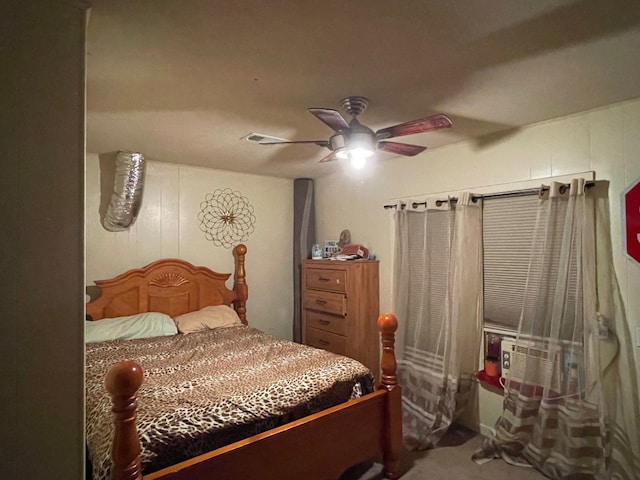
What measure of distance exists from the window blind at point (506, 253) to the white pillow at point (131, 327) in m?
2.75

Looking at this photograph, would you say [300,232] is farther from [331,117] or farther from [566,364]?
[566,364]

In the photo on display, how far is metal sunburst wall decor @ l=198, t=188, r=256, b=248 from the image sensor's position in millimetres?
3871

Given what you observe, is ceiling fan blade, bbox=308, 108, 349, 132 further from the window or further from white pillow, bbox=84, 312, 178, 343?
white pillow, bbox=84, 312, 178, 343

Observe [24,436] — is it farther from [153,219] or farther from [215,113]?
[153,219]

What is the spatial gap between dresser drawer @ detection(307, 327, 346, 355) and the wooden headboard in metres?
0.75

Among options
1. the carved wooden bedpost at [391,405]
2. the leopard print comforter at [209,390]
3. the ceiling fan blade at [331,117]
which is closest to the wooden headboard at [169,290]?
the leopard print comforter at [209,390]

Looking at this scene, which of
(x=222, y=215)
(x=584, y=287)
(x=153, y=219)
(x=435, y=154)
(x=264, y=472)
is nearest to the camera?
(x=264, y=472)

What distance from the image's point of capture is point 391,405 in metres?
2.24

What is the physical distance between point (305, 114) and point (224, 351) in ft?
5.92

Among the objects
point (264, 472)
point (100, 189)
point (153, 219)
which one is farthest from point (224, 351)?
point (100, 189)

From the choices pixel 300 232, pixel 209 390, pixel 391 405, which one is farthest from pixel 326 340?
pixel 209 390

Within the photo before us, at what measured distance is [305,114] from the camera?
2.29 meters

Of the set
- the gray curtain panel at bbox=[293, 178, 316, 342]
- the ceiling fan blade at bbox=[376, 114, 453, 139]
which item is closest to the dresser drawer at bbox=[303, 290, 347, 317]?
the gray curtain panel at bbox=[293, 178, 316, 342]

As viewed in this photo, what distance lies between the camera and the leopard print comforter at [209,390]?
155cm
